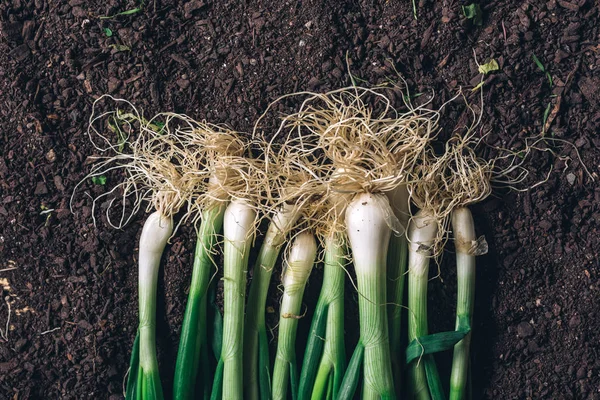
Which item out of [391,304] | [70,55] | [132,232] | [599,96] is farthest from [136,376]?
[599,96]

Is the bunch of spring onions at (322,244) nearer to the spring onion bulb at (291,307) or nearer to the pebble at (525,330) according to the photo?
the spring onion bulb at (291,307)

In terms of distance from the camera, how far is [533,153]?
1431 millimetres

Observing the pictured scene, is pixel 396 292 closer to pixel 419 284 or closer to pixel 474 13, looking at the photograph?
pixel 419 284

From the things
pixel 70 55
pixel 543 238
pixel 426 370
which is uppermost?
pixel 70 55

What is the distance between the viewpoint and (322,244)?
4.62ft

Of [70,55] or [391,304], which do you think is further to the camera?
[70,55]

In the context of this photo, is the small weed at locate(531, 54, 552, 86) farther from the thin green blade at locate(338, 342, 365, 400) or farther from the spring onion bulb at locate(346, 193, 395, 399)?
the thin green blade at locate(338, 342, 365, 400)

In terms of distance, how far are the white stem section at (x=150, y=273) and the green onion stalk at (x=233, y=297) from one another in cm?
14

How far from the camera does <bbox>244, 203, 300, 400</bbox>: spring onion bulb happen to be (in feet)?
4.62

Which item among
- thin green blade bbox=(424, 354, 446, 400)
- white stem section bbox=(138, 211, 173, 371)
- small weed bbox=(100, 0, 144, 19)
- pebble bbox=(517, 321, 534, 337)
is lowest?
thin green blade bbox=(424, 354, 446, 400)

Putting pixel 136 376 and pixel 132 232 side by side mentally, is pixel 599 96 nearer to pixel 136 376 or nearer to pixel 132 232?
pixel 132 232

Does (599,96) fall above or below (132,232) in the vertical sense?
above

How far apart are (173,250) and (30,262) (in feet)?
Answer: 1.08

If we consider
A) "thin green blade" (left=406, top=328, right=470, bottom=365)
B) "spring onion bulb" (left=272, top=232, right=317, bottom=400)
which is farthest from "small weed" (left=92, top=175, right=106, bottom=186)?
"thin green blade" (left=406, top=328, right=470, bottom=365)
